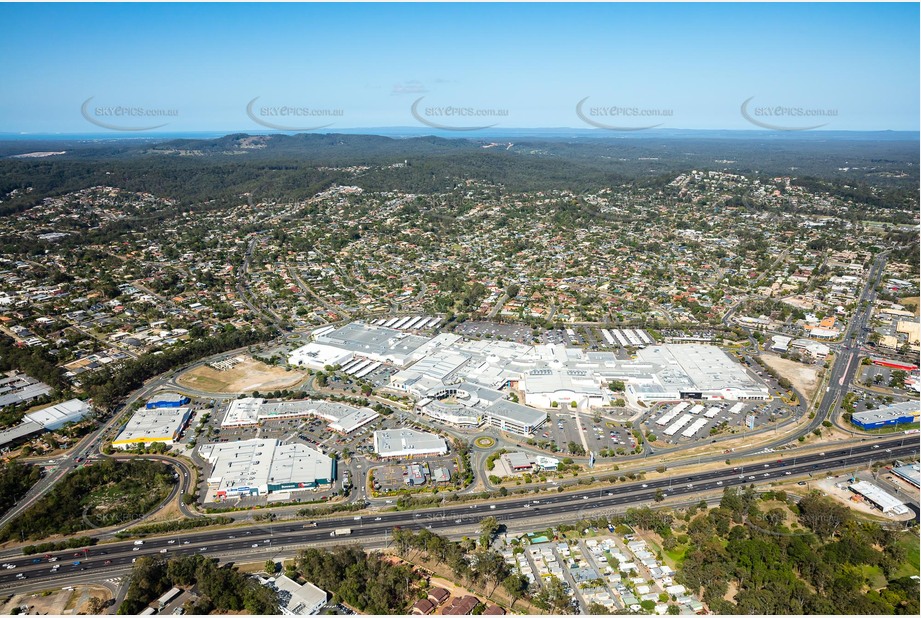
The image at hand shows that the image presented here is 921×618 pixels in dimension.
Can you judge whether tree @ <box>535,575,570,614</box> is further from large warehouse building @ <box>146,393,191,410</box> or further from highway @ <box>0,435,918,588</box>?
large warehouse building @ <box>146,393,191,410</box>

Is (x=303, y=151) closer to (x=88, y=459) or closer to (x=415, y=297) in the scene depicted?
(x=415, y=297)

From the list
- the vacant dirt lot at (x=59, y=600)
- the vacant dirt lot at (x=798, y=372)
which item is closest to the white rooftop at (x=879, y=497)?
the vacant dirt lot at (x=798, y=372)

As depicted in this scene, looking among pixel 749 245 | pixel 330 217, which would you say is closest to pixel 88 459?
pixel 330 217

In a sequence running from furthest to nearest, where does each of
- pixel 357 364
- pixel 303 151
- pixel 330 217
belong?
pixel 303 151 < pixel 330 217 < pixel 357 364

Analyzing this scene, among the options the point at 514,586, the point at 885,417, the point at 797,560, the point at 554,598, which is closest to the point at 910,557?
the point at 797,560

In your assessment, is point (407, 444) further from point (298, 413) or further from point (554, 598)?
point (554, 598)

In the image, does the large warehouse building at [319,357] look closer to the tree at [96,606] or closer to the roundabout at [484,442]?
the roundabout at [484,442]

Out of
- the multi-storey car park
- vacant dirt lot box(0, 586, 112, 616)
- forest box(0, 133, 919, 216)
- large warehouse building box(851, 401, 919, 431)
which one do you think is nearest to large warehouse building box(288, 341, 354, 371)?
the multi-storey car park
